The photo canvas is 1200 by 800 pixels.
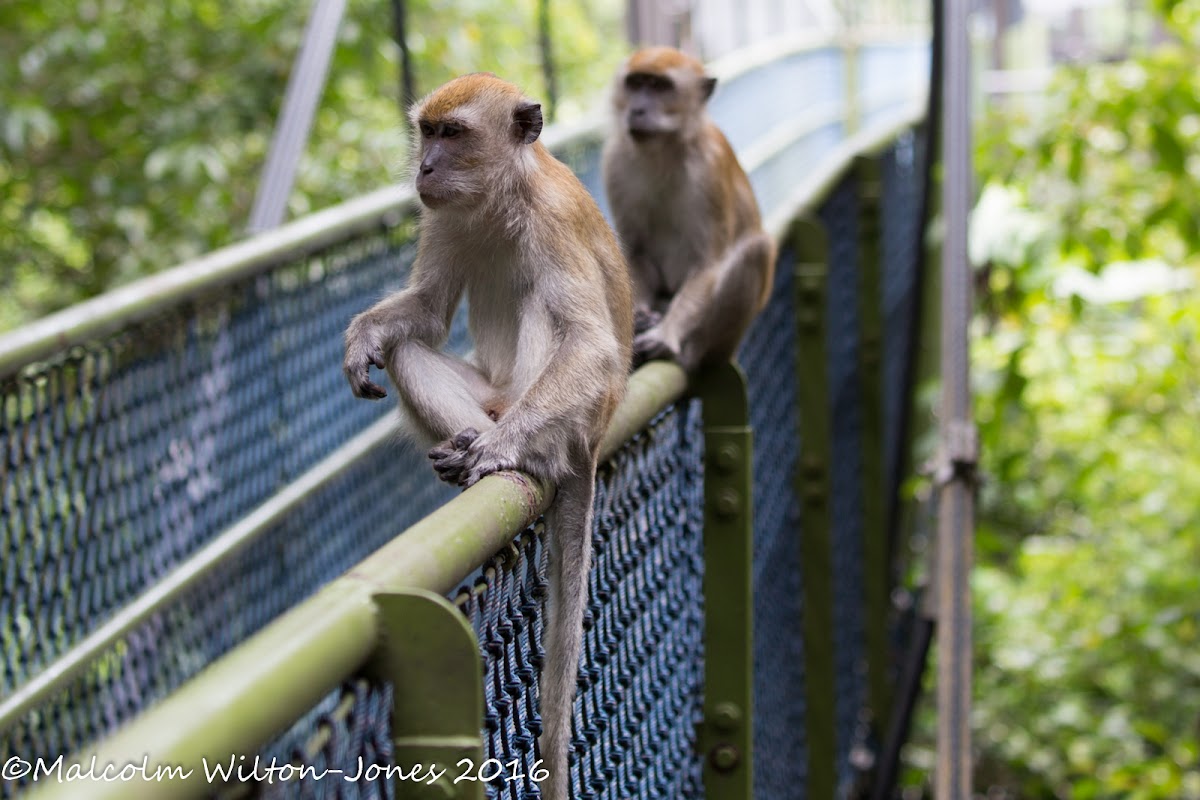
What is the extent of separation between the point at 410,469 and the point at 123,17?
13.9ft

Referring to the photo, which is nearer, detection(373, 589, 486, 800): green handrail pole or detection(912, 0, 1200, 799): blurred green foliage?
detection(373, 589, 486, 800): green handrail pole

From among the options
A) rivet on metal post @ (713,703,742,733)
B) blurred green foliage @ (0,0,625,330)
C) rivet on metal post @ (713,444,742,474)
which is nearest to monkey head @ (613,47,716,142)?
rivet on metal post @ (713,444,742,474)

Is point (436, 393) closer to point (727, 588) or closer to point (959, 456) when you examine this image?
point (727, 588)

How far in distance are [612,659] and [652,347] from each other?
1.69m

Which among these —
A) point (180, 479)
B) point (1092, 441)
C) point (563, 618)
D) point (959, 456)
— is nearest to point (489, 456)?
point (563, 618)

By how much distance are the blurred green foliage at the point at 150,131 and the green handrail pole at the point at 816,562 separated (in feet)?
11.6

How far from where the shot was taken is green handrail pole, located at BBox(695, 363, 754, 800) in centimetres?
295

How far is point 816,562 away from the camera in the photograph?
15.7ft

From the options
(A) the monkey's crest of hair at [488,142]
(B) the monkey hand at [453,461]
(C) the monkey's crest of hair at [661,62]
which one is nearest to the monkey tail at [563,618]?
(B) the monkey hand at [453,461]

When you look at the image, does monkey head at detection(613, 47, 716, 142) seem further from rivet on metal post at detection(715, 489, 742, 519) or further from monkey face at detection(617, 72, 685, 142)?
rivet on metal post at detection(715, 489, 742, 519)

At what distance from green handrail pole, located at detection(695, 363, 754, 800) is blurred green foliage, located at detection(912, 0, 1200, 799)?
3055 millimetres

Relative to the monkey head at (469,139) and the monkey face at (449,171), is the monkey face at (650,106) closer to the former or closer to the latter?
the monkey head at (469,139)

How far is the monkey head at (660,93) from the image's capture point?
15.1 ft

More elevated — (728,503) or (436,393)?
(436,393)
